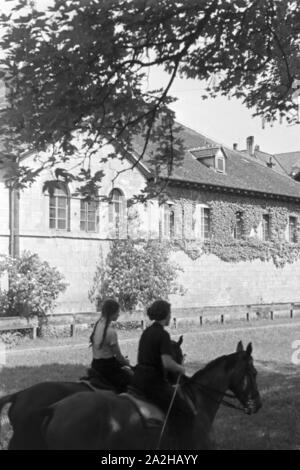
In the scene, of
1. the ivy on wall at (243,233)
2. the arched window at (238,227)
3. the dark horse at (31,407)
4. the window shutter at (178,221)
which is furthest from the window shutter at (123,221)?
the dark horse at (31,407)

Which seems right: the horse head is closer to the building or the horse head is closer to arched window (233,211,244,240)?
the building

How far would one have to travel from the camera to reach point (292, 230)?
1625 inches

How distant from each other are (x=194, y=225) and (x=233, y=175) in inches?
226

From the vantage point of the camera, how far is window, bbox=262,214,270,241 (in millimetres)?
38688

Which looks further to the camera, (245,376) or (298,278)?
(298,278)

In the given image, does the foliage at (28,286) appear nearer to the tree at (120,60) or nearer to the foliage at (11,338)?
the foliage at (11,338)

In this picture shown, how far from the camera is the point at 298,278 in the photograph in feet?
134

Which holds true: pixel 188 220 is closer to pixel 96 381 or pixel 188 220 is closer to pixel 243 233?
pixel 243 233

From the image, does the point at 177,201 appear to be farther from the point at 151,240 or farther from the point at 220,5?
the point at 220,5

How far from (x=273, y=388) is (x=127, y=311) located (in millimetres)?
14209

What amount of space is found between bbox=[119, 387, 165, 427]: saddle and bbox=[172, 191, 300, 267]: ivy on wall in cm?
2549

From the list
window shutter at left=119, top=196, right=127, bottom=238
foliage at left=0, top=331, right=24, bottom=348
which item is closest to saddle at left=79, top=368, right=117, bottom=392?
foliage at left=0, top=331, right=24, bottom=348

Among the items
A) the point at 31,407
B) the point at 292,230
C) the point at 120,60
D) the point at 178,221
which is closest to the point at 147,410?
the point at 31,407

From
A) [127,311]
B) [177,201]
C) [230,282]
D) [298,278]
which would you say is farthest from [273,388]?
[298,278]
